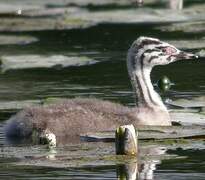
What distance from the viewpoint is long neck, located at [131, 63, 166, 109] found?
13.8 metres

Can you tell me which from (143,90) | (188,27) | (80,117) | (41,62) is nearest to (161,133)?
(80,117)

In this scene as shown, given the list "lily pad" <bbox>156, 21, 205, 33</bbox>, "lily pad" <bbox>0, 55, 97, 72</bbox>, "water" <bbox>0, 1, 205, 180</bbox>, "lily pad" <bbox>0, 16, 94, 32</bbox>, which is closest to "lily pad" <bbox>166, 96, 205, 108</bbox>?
"water" <bbox>0, 1, 205, 180</bbox>

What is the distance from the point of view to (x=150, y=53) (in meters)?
14.1

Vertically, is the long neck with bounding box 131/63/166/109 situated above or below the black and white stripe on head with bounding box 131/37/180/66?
below

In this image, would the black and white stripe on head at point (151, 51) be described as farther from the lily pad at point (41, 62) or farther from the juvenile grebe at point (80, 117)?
the lily pad at point (41, 62)

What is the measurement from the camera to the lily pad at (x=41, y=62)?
18.4 meters

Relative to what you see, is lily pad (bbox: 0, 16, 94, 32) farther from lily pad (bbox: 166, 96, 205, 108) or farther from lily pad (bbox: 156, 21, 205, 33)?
lily pad (bbox: 166, 96, 205, 108)

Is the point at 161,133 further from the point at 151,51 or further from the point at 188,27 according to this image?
the point at 188,27

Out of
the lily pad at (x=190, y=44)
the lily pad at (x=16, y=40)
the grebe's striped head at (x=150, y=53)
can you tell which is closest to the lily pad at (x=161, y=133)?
the grebe's striped head at (x=150, y=53)

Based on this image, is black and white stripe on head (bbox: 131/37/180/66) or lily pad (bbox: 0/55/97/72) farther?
lily pad (bbox: 0/55/97/72)

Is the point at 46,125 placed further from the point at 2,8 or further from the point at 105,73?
the point at 2,8

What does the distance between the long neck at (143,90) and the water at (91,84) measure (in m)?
0.87

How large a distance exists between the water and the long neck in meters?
0.87

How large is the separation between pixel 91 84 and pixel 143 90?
293cm
